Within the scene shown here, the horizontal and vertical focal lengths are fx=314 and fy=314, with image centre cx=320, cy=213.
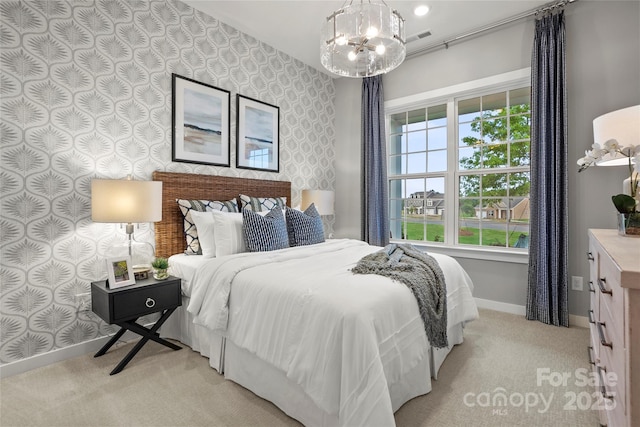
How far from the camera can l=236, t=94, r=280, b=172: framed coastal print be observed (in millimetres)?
3432

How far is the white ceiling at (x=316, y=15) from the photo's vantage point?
2.97 m

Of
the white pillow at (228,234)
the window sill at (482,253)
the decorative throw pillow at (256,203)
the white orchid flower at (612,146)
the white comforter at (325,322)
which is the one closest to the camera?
the white comforter at (325,322)

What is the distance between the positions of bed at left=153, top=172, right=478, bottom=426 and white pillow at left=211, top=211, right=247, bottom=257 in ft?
0.68

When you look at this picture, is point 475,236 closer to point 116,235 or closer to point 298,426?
point 298,426

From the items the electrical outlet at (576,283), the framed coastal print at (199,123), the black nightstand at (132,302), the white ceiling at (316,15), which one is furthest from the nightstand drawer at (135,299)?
the electrical outlet at (576,283)

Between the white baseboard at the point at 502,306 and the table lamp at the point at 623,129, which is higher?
the table lamp at the point at 623,129

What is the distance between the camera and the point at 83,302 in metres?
2.40

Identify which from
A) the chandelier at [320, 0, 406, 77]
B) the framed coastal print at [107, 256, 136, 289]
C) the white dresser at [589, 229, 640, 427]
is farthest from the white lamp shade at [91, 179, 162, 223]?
the white dresser at [589, 229, 640, 427]

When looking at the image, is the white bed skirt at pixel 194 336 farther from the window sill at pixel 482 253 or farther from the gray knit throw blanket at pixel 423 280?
the window sill at pixel 482 253

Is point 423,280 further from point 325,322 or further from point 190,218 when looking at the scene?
point 190,218

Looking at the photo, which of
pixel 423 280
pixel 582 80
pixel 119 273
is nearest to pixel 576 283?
pixel 582 80

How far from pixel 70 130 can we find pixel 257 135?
1739 millimetres

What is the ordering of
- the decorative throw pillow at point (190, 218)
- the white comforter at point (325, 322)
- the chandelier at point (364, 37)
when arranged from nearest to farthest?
the white comforter at point (325, 322)
the chandelier at point (364, 37)
the decorative throw pillow at point (190, 218)

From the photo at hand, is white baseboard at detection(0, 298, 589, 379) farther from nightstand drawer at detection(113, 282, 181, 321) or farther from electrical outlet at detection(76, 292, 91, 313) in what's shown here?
nightstand drawer at detection(113, 282, 181, 321)
